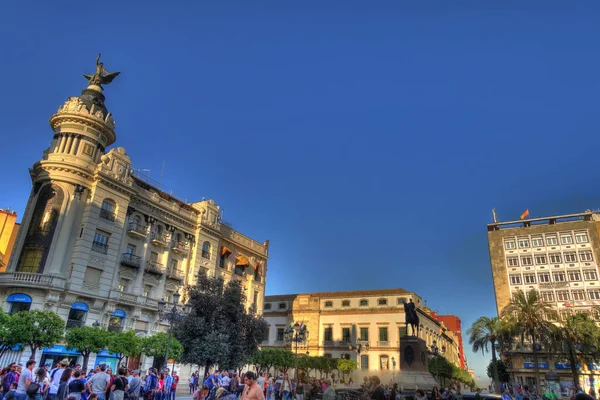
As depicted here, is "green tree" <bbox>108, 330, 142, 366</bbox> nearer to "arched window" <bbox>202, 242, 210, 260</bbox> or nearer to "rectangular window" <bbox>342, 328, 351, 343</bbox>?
"arched window" <bbox>202, 242, 210, 260</bbox>

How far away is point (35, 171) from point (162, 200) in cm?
1025

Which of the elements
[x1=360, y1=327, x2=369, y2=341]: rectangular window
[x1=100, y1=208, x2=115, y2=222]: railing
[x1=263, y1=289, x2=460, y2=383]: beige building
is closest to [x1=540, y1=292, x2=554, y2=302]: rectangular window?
[x1=263, y1=289, x2=460, y2=383]: beige building

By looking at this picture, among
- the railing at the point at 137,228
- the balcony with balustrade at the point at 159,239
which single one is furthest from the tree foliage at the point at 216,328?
the balcony with balustrade at the point at 159,239

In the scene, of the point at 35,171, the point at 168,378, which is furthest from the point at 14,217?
the point at 168,378

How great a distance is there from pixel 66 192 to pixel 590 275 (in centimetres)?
5874

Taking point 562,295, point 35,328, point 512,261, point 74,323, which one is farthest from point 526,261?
point 35,328

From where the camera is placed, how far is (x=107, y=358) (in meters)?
30.6

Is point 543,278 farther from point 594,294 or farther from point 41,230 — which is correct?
point 41,230

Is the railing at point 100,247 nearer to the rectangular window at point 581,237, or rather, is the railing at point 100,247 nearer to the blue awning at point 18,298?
the blue awning at point 18,298

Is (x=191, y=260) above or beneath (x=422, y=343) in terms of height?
above

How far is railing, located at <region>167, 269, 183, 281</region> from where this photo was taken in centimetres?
3741

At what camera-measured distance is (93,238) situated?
103ft

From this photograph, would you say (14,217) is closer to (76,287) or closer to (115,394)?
(76,287)

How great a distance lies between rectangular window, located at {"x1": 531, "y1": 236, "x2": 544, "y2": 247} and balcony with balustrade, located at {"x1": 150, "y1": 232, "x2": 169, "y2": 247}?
4818cm
